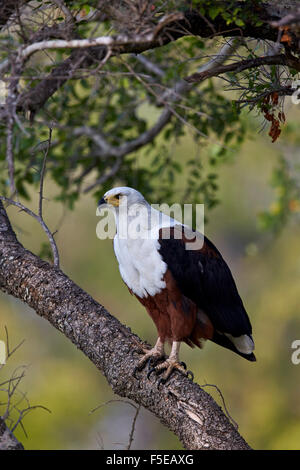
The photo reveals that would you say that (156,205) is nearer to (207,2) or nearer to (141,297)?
(141,297)

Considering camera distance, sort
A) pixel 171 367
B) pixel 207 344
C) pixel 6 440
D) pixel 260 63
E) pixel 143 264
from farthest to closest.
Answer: pixel 207 344 < pixel 143 264 < pixel 171 367 < pixel 260 63 < pixel 6 440

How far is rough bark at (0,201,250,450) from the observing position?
10.3 feet

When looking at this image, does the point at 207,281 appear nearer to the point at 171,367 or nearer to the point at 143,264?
the point at 143,264

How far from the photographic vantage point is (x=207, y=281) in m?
4.06

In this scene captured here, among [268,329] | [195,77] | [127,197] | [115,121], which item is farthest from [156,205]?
[268,329]

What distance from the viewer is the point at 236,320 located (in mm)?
4152

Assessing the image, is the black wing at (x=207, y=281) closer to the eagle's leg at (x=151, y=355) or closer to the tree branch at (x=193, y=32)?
the eagle's leg at (x=151, y=355)

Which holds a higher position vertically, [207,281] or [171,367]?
[207,281]

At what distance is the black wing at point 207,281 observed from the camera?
393 centimetres

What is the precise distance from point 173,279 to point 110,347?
60 centimetres

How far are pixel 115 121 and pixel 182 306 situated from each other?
2904 millimetres

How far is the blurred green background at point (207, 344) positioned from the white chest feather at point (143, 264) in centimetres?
626

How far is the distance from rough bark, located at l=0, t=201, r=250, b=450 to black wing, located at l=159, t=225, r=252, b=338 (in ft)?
1.59

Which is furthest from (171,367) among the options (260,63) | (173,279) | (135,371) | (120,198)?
(260,63)
